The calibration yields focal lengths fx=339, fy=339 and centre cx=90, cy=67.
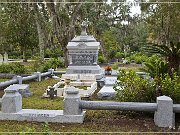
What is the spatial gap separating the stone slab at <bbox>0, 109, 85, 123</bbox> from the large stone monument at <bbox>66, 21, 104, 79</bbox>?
777 cm

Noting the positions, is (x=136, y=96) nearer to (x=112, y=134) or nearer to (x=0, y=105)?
(x=112, y=134)

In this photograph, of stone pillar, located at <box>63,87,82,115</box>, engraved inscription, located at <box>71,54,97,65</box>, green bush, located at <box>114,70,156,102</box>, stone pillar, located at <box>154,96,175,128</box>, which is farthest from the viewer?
engraved inscription, located at <box>71,54,97,65</box>

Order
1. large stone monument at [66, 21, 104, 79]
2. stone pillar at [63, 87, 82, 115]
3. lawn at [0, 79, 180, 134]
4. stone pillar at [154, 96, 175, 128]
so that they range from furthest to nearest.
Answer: large stone monument at [66, 21, 104, 79] → stone pillar at [63, 87, 82, 115] → stone pillar at [154, 96, 175, 128] → lawn at [0, 79, 180, 134]

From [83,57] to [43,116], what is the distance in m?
8.44

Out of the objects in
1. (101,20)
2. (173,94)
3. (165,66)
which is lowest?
(173,94)

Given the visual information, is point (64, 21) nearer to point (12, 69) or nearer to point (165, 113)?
point (12, 69)

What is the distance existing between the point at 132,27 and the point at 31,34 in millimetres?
36774

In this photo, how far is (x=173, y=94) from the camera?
890 centimetres

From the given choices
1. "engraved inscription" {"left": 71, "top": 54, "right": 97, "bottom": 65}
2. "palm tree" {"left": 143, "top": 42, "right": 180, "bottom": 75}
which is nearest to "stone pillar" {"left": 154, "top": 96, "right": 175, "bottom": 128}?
"palm tree" {"left": 143, "top": 42, "right": 180, "bottom": 75}

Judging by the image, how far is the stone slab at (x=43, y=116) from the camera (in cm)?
856

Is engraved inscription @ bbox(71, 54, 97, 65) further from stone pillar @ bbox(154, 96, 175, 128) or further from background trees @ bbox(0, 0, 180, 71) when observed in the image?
stone pillar @ bbox(154, 96, 175, 128)

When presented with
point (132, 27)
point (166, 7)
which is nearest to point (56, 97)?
point (166, 7)

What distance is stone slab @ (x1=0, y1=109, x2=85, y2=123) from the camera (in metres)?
8.56

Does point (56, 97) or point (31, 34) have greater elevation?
point (31, 34)
